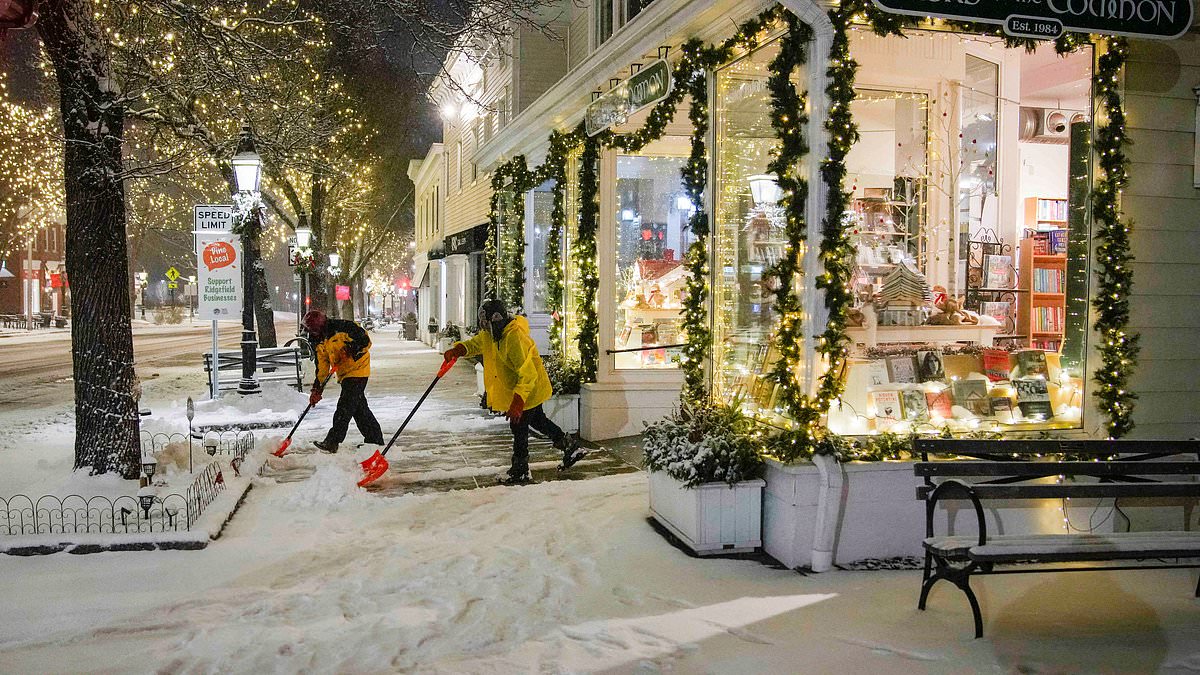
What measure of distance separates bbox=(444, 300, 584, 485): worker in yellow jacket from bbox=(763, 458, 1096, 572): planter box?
3206 millimetres

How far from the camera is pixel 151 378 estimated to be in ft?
69.8

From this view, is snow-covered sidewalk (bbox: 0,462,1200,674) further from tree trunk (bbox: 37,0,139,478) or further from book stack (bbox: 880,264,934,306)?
book stack (bbox: 880,264,934,306)

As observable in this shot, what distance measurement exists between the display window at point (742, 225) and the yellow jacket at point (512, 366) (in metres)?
2.07

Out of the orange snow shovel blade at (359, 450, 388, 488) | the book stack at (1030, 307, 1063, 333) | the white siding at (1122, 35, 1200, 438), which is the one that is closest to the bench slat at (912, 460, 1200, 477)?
the white siding at (1122, 35, 1200, 438)

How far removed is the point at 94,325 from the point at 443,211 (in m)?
24.2

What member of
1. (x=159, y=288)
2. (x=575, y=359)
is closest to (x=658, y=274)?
(x=575, y=359)

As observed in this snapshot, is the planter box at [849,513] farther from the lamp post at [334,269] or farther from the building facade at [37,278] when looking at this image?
the building facade at [37,278]

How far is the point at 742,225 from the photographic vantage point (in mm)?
7680

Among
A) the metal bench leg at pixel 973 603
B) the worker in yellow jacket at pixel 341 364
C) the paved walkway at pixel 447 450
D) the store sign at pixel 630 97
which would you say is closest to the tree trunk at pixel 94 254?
the paved walkway at pixel 447 450

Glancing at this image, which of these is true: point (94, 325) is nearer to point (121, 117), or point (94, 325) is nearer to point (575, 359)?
point (121, 117)

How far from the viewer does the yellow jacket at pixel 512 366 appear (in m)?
8.75

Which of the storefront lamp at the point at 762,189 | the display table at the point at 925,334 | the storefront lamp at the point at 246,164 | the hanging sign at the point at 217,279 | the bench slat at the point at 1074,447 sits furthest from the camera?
the hanging sign at the point at 217,279

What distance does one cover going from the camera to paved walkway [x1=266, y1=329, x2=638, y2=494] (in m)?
9.13

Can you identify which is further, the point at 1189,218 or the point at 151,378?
the point at 151,378
